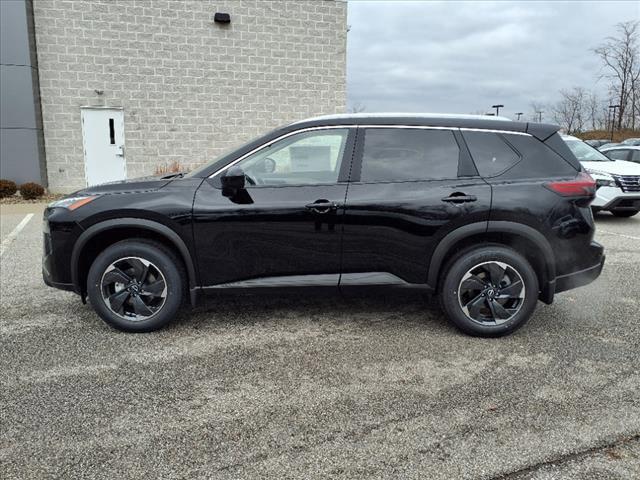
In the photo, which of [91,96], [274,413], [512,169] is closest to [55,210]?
[274,413]

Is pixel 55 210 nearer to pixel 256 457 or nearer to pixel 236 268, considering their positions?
pixel 236 268

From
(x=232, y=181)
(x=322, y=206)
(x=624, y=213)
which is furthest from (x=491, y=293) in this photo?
(x=624, y=213)

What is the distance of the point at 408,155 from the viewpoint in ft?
13.9

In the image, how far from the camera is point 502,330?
13.6 feet

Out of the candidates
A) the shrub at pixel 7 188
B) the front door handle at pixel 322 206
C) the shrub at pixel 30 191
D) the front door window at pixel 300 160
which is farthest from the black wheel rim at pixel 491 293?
the shrub at pixel 7 188

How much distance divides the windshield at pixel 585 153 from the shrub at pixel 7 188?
46.1ft

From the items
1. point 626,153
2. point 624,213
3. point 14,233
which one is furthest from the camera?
point 626,153

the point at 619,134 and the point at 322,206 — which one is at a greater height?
the point at 619,134

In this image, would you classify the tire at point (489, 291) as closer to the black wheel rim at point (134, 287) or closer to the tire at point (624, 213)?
the black wheel rim at point (134, 287)

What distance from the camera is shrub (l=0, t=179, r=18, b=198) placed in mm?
13912

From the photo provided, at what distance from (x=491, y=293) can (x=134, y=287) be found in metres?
2.87

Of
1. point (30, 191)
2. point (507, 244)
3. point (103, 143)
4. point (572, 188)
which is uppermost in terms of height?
point (103, 143)

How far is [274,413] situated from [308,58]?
14738mm

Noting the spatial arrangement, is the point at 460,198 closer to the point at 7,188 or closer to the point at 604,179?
the point at 604,179
